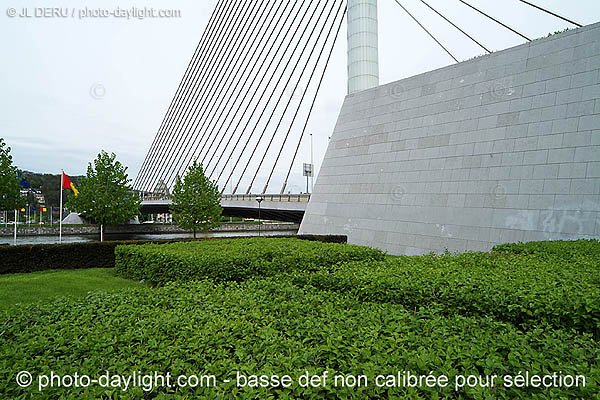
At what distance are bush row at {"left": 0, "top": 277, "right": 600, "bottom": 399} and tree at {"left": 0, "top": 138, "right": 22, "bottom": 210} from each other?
19.9m

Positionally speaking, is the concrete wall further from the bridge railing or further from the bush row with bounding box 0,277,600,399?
the bush row with bounding box 0,277,600,399

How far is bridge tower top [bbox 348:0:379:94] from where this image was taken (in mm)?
16250

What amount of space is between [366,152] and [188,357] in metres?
13.2

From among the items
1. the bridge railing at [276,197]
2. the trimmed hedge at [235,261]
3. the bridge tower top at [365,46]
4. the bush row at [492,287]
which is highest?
the bridge tower top at [365,46]

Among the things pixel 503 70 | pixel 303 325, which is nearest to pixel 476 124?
pixel 503 70

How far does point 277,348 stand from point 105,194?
908 inches

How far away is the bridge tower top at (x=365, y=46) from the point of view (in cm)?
1625

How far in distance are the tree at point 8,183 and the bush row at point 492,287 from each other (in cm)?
2035

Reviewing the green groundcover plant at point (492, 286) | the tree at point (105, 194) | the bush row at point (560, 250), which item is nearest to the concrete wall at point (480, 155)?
the bush row at point (560, 250)

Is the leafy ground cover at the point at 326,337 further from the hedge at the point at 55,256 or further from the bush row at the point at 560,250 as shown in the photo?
the hedge at the point at 55,256

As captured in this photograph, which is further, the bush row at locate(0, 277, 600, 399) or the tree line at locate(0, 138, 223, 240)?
the tree line at locate(0, 138, 223, 240)

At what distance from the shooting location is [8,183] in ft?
62.1

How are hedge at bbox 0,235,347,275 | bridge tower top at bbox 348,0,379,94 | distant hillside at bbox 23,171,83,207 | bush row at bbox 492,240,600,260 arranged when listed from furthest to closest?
distant hillside at bbox 23,171,83,207 → bridge tower top at bbox 348,0,379,94 → hedge at bbox 0,235,347,275 → bush row at bbox 492,240,600,260

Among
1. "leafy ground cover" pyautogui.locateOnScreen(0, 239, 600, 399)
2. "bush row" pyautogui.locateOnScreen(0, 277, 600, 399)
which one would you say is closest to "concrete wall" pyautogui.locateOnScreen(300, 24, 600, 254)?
"leafy ground cover" pyautogui.locateOnScreen(0, 239, 600, 399)
